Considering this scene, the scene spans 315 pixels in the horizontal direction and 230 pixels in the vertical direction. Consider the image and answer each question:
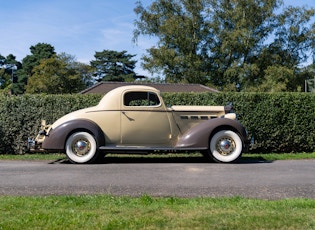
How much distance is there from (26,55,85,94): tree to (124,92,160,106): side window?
137ft

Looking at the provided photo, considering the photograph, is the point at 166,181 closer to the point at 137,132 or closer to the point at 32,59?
the point at 137,132

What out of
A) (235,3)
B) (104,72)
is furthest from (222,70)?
(104,72)

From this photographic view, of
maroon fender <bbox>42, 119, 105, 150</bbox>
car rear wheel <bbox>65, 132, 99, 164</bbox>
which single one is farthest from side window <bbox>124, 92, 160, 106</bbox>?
car rear wheel <bbox>65, 132, 99, 164</bbox>

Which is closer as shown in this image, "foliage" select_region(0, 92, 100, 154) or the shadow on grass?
the shadow on grass

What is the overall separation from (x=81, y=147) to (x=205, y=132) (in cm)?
309

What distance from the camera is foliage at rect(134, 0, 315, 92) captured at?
3644 cm

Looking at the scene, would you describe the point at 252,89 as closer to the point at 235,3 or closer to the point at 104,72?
the point at 235,3

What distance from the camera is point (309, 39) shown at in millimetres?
38219

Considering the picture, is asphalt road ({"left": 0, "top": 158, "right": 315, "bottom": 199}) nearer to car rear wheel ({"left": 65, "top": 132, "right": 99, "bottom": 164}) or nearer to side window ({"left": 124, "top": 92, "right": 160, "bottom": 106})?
car rear wheel ({"left": 65, "top": 132, "right": 99, "bottom": 164})

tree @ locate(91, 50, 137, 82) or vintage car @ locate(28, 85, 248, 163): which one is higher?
tree @ locate(91, 50, 137, 82)

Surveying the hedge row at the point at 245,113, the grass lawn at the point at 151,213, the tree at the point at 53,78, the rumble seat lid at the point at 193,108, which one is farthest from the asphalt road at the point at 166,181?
the tree at the point at 53,78

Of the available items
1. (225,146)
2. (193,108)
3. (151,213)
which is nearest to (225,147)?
(225,146)

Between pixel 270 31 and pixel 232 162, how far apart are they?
31200mm

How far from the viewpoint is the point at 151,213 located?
4.54 m
